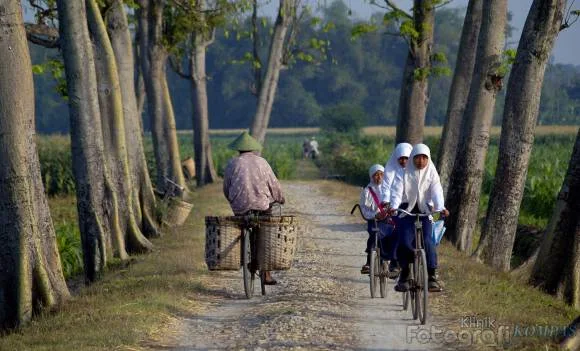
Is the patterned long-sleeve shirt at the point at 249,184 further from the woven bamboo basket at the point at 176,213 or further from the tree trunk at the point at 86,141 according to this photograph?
the woven bamboo basket at the point at 176,213

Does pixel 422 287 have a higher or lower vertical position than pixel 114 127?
lower

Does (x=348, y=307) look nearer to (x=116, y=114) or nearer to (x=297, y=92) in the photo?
(x=116, y=114)

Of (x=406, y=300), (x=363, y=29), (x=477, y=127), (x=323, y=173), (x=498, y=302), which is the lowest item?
(x=323, y=173)

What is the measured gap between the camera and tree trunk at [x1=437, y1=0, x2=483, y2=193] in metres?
20.5

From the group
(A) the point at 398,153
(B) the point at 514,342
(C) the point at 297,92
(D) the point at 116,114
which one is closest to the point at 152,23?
(D) the point at 116,114

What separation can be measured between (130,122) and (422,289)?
1158 centimetres

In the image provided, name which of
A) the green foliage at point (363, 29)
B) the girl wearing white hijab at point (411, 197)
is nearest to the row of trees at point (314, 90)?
the green foliage at point (363, 29)

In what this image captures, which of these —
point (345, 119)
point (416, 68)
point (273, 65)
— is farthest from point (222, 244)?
point (345, 119)

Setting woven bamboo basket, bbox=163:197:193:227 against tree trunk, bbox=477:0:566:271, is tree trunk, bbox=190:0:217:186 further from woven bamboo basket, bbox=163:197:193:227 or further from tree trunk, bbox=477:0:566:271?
tree trunk, bbox=477:0:566:271

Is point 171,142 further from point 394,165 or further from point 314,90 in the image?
point 314,90

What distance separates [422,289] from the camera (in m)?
10.5

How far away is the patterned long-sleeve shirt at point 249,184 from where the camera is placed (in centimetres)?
1253

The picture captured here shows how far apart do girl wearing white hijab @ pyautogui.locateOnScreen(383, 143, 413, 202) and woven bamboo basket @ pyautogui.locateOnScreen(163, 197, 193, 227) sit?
10.9m

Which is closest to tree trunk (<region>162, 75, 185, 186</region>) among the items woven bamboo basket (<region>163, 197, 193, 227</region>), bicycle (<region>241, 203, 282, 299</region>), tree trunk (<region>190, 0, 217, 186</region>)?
tree trunk (<region>190, 0, 217, 186</region>)
